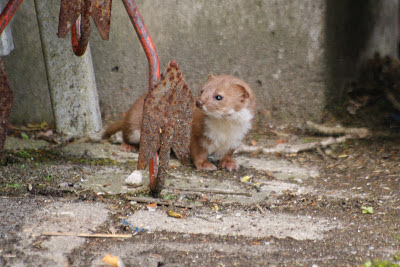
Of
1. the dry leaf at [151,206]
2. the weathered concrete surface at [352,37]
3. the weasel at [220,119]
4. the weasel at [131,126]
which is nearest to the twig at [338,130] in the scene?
the weathered concrete surface at [352,37]

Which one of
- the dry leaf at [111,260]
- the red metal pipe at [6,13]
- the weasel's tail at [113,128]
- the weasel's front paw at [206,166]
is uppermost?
the red metal pipe at [6,13]

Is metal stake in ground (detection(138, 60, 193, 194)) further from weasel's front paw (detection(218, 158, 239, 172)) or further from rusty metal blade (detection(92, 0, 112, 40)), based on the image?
weasel's front paw (detection(218, 158, 239, 172))

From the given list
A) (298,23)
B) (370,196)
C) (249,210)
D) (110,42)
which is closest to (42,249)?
(249,210)

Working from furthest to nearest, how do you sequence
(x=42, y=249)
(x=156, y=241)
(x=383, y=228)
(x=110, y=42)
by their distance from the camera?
1. (x=110, y=42)
2. (x=383, y=228)
3. (x=156, y=241)
4. (x=42, y=249)

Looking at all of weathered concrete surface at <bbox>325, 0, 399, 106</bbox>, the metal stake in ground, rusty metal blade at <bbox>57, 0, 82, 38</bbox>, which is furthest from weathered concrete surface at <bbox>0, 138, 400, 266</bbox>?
weathered concrete surface at <bbox>325, 0, 399, 106</bbox>

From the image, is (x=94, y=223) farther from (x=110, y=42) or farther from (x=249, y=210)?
(x=110, y=42)

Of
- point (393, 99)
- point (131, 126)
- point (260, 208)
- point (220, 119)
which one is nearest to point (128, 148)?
point (131, 126)

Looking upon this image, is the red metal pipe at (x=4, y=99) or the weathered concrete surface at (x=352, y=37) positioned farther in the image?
the weathered concrete surface at (x=352, y=37)

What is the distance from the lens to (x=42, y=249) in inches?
86.3

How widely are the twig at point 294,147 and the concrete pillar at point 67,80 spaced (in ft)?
4.22

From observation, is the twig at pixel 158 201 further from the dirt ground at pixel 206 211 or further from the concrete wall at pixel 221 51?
the concrete wall at pixel 221 51

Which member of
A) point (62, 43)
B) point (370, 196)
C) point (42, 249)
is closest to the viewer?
point (42, 249)

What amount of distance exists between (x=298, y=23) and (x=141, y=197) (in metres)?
2.23

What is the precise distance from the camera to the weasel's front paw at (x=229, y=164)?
12.3ft
